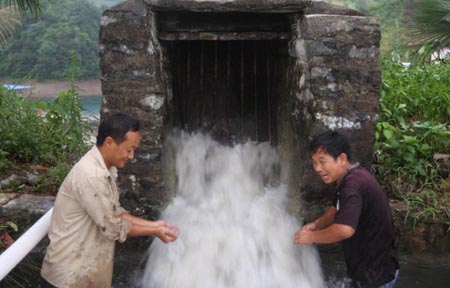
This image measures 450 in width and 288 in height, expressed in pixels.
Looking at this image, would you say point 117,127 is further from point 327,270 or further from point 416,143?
point 416,143

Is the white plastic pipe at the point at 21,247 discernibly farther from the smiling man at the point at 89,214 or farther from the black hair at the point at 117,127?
the black hair at the point at 117,127

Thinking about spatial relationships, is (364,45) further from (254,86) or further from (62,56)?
(62,56)

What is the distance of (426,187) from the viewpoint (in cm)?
444

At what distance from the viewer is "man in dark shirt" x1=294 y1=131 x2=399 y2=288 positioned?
2607mm

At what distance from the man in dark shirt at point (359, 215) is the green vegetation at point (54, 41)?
1374 cm

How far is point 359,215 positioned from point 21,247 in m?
1.80

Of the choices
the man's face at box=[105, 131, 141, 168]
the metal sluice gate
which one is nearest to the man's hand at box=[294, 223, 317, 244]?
the man's face at box=[105, 131, 141, 168]

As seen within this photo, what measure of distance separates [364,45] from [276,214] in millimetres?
1627

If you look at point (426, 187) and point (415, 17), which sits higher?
point (415, 17)

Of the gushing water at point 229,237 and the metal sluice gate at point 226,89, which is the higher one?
the metal sluice gate at point 226,89

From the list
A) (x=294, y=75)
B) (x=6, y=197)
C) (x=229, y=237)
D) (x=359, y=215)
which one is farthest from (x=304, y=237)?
(x=6, y=197)

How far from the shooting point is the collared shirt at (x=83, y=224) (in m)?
2.46

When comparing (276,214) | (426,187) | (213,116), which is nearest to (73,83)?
(213,116)

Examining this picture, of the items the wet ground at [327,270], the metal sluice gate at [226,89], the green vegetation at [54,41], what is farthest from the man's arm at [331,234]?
the green vegetation at [54,41]
